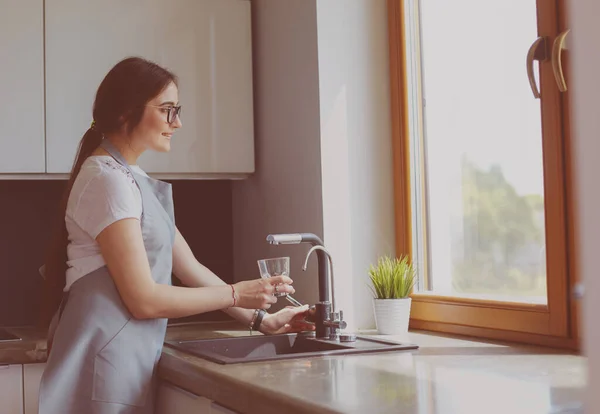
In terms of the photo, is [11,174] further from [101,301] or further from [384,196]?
[384,196]

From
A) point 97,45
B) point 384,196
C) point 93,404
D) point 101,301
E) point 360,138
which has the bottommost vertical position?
point 93,404

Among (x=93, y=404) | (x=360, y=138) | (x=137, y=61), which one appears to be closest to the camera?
(x=93, y=404)

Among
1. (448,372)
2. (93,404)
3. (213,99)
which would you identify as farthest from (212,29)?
(448,372)

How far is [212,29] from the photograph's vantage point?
2.65 m

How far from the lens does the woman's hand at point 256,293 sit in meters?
1.92

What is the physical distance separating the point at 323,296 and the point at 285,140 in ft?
2.05

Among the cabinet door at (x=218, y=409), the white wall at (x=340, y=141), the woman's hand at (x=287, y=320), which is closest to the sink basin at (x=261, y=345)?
the woman's hand at (x=287, y=320)

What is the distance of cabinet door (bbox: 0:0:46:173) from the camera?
7.92 ft

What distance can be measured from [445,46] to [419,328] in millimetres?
787

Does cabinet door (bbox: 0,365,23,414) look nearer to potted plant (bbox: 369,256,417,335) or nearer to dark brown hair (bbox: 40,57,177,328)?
dark brown hair (bbox: 40,57,177,328)

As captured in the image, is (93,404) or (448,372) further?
(93,404)

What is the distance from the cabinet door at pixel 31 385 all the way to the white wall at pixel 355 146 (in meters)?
0.84

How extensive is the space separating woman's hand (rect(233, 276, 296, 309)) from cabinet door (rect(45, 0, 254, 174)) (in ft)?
2.53

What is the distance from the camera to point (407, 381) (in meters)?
1.39
